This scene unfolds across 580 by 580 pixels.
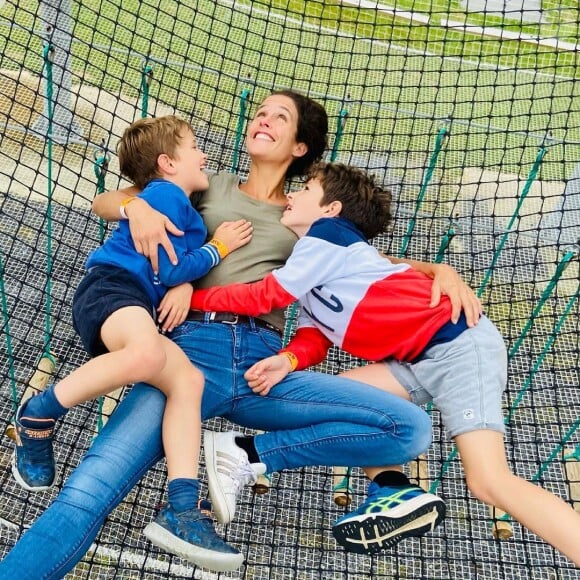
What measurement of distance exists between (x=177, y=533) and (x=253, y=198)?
0.61m

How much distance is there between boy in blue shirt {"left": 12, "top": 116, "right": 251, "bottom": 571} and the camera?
999mm

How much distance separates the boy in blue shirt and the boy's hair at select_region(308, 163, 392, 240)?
0.16m

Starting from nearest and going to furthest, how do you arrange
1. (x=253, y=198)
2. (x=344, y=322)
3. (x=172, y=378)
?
1. (x=172, y=378)
2. (x=344, y=322)
3. (x=253, y=198)

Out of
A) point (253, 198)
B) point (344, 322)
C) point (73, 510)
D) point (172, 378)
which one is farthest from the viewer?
point (253, 198)

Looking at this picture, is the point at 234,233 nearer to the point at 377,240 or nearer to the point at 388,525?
the point at 388,525

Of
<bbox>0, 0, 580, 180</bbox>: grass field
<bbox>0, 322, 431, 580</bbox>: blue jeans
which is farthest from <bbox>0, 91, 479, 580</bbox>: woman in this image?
<bbox>0, 0, 580, 180</bbox>: grass field

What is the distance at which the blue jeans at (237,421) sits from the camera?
0.95 metres

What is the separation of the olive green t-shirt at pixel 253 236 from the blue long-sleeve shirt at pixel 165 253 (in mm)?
42

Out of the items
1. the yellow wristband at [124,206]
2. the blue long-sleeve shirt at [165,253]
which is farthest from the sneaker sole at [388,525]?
the yellow wristband at [124,206]

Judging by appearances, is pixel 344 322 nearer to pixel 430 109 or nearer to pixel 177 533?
pixel 177 533

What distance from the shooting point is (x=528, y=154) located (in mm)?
3738

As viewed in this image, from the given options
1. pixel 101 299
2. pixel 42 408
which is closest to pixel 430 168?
pixel 101 299

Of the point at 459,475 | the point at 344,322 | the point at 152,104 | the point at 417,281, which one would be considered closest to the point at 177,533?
the point at 344,322

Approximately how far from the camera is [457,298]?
3.87 feet
